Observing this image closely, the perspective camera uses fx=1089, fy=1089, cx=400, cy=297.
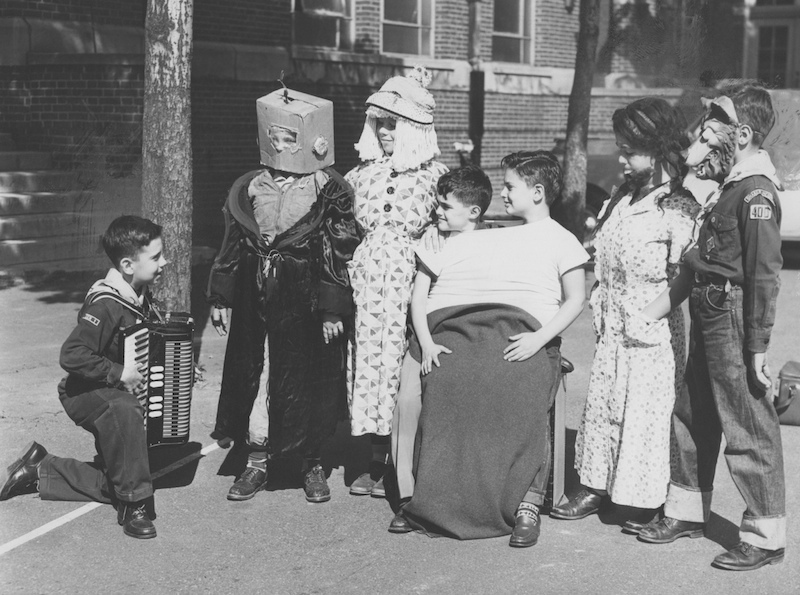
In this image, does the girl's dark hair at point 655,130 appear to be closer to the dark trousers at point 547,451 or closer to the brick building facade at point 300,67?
the dark trousers at point 547,451

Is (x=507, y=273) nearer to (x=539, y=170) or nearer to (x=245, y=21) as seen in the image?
(x=539, y=170)

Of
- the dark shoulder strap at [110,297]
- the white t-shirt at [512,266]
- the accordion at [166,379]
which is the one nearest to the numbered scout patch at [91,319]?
the dark shoulder strap at [110,297]

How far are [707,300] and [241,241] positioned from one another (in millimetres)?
2219

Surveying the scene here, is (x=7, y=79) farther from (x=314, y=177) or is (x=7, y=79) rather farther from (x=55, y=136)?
(x=314, y=177)

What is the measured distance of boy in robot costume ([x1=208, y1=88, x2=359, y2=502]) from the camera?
5.23m

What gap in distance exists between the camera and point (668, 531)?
4793mm

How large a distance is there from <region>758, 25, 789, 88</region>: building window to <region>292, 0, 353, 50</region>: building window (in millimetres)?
12657

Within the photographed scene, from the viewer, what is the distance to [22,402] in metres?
7.05

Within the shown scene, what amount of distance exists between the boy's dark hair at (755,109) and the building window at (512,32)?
16.9m

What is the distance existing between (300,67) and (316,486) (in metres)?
12.3

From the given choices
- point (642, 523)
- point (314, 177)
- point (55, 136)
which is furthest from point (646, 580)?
point (55, 136)

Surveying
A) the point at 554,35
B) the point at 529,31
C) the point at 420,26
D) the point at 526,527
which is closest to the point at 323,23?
the point at 420,26

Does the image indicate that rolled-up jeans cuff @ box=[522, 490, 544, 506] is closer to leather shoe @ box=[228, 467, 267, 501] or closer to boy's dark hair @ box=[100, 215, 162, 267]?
leather shoe @ box=[228, 467, 267, 501]

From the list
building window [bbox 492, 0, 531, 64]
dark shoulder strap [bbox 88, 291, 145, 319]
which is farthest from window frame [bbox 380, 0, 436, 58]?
dark shoulder strap [bbox 88, 291, 145, 319]
